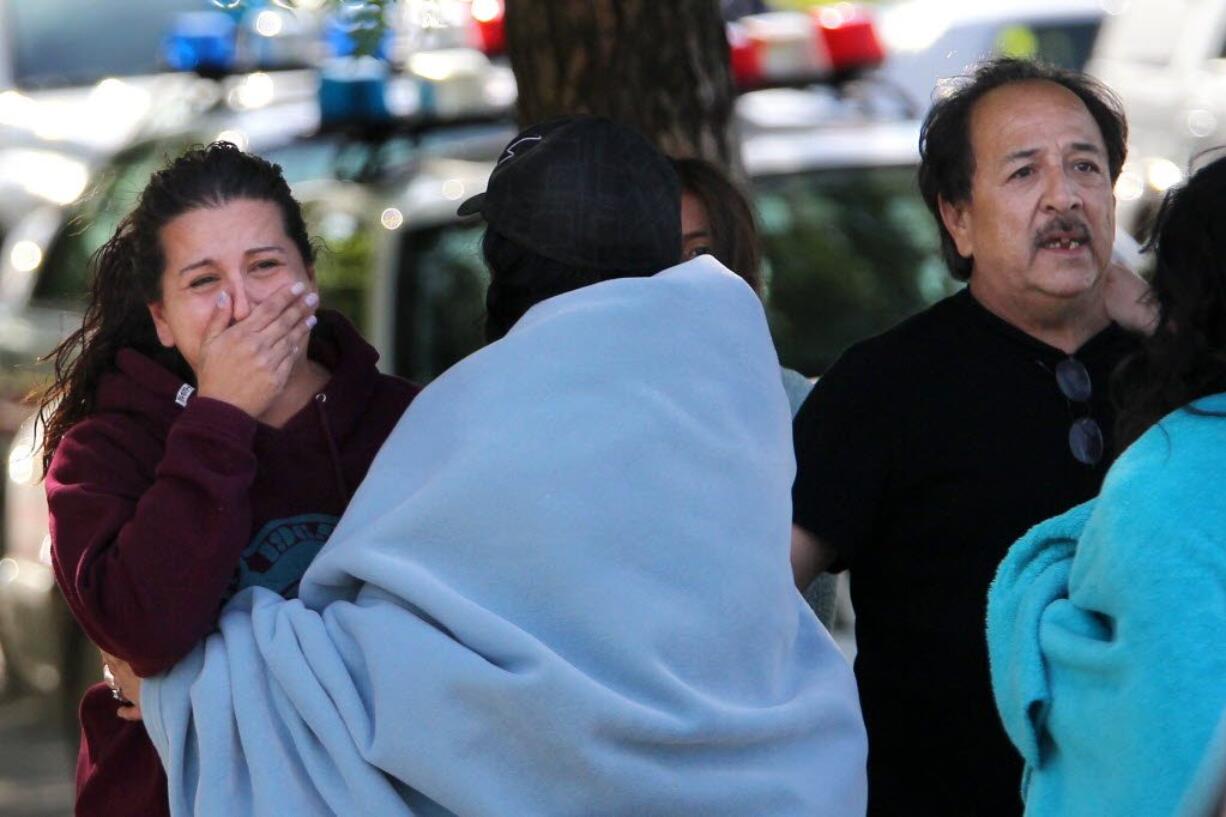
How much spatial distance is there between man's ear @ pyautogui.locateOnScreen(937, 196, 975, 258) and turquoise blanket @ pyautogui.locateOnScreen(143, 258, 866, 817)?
1.02 meters

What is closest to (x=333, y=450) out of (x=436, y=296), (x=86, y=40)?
(x=436, y=296)

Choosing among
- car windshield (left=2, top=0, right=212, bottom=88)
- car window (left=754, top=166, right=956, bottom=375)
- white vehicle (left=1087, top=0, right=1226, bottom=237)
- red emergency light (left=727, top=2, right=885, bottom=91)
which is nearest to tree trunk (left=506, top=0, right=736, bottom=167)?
car window (left=754, top=166, right=956, bottom=375)

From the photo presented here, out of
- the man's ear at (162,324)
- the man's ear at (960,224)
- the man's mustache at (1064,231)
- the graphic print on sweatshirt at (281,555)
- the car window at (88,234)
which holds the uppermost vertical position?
the man's ear at (162,324)

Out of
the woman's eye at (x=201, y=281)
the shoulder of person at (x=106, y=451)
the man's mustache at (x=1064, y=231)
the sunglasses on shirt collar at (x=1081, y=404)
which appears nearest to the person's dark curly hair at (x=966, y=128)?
the man's mustache at (x=1064, y=231)

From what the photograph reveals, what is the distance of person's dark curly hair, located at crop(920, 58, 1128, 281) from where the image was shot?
355 cm

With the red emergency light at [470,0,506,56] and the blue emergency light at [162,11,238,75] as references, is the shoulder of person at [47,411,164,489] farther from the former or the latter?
the blue emergency light at [162,11,238,75]

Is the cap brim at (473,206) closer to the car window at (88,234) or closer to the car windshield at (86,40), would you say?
the car window at (88,234)

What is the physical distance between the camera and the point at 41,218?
847cm

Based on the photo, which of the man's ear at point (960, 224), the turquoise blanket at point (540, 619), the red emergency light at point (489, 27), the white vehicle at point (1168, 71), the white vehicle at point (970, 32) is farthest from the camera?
the white vehicle at point (970, 32)

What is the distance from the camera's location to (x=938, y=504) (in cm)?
333

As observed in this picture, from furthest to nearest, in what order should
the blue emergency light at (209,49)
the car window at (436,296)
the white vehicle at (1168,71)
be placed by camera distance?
the white vehicle at (1168,71) → the blue emergency light at (209,49) → the car window at (436,296)

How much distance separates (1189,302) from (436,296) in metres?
3.26

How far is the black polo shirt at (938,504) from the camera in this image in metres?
3.30

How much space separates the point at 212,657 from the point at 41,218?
6.22 metres
